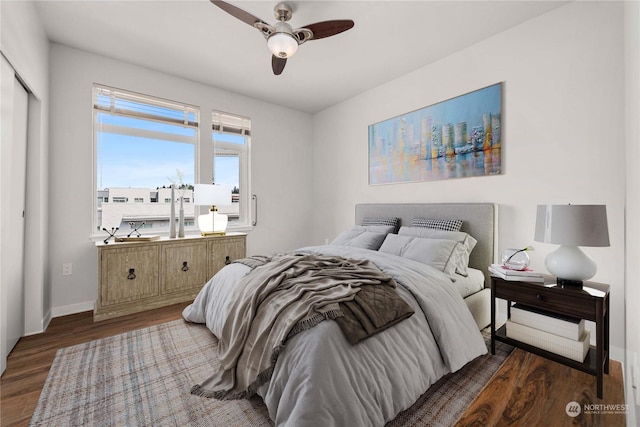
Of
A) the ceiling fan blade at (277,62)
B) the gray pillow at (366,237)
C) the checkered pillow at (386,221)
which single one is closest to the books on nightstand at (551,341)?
Result: the gray pillow at (366,237)

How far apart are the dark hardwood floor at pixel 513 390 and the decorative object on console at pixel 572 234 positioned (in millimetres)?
621

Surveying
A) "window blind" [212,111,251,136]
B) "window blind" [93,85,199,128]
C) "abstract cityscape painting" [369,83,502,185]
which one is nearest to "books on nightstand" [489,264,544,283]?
"abstract cityscape painting" [369,83,502,185]

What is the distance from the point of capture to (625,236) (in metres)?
1.92

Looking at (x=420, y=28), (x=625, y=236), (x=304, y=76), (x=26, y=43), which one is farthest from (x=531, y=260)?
(x=26, y=43)

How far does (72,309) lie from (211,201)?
1.80 metres

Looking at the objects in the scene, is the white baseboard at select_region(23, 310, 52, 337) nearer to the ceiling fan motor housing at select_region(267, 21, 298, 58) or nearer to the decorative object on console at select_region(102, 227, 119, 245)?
the decorative object on console at select_region(102, 227, 119, 245)

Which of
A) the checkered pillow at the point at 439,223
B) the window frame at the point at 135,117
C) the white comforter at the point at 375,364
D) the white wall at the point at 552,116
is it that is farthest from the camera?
the window frame at the point at 135,117

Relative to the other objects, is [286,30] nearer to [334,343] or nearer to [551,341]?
[334,343]

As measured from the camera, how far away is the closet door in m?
1.85

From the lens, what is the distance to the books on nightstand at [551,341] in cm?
173

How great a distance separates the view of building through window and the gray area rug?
1390 mm

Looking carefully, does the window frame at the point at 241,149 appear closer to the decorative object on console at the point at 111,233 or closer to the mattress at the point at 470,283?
the decorative object on console at the point at 111,233

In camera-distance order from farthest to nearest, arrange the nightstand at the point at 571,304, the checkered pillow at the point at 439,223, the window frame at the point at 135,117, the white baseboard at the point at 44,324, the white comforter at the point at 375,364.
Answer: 1. the window frame at the point at 135,117
2. the checkered pillow at the point at 439,223
3. the white baseboard at the point at 44,324
4. the nightstand at the point at 571,304
5. the white comforter at the point at 375,364

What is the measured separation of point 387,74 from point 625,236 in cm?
276
